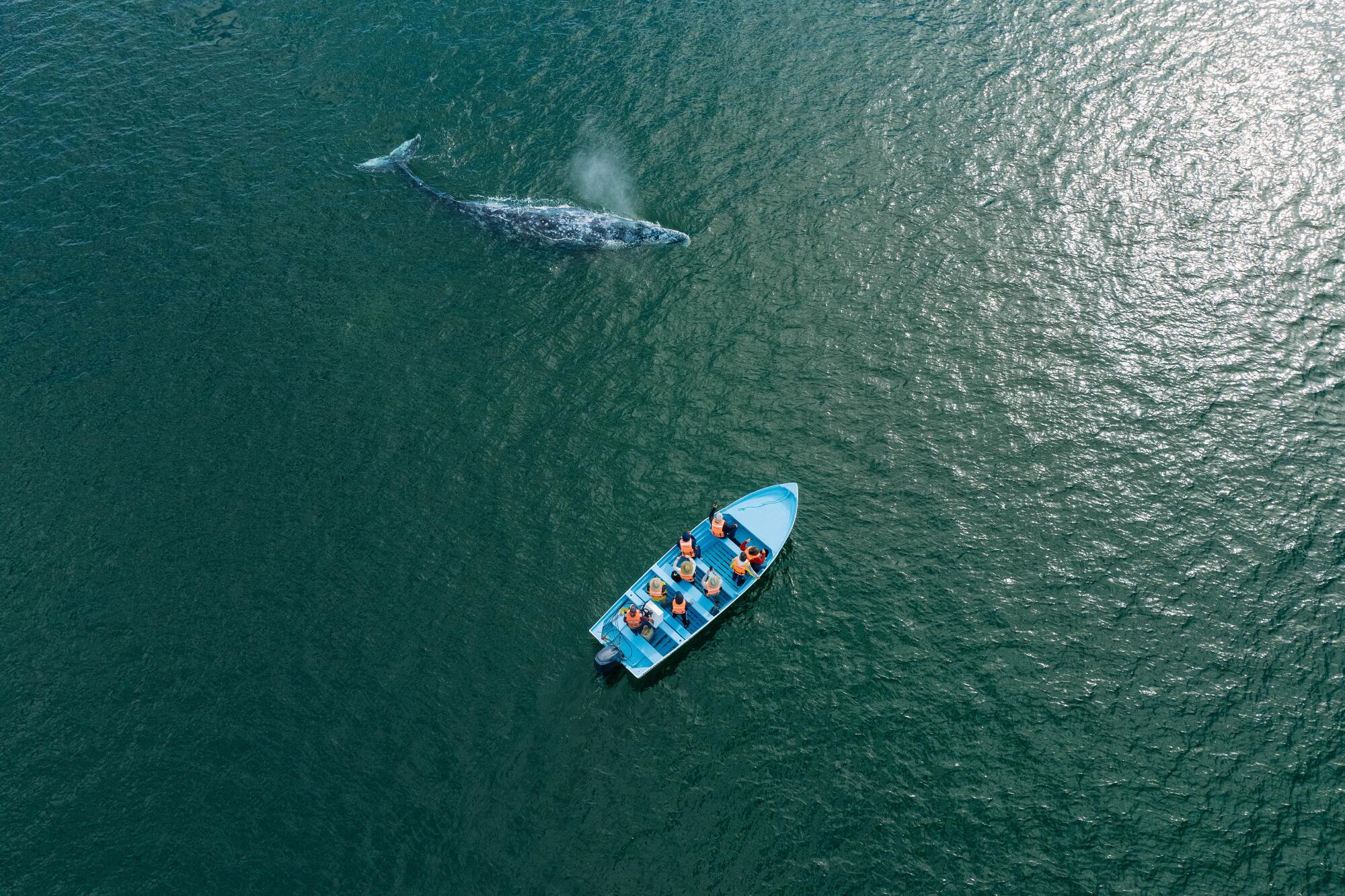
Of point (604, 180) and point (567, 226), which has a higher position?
point (604, 180)

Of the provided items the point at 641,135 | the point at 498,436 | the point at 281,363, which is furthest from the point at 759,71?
the point at 281,363

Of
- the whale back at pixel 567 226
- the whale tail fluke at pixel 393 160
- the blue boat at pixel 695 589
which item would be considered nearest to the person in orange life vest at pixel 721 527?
the blue boat at pixel 695 589

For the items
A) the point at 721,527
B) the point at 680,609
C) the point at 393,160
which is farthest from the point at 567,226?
the point at 680,609

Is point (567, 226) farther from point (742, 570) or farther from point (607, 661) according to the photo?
point (607, 661)

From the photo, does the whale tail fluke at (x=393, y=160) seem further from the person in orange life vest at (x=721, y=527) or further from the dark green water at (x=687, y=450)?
the person in orange life vest at (x=721, y=527)

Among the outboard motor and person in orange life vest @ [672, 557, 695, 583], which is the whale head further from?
the outboard motor

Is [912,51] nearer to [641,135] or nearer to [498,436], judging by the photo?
[641,135]

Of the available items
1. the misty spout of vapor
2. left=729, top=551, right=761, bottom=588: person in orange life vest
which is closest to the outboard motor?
left=729, top=551, right=761, bottom=588: person in orange life vest
